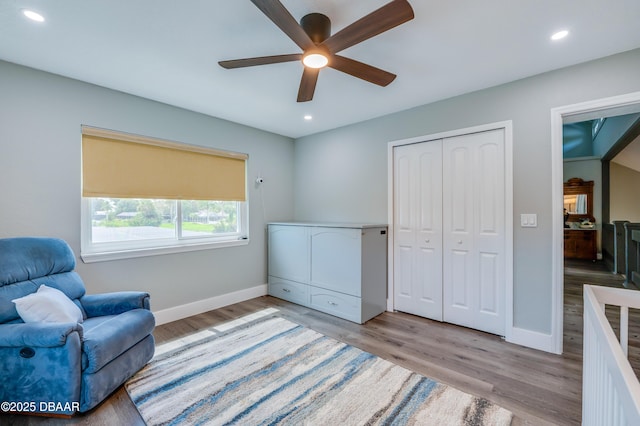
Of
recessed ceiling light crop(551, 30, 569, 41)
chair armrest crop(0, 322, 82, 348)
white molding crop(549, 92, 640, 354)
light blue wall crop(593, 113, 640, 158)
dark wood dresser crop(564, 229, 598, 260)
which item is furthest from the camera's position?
dark wood dresser crop(564, 229, 598, 260)

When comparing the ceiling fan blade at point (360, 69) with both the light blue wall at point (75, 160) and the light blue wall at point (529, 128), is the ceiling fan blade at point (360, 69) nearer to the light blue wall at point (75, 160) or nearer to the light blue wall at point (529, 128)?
the light blue wall at point (529, 128)

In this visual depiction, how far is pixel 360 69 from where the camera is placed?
1.90 m

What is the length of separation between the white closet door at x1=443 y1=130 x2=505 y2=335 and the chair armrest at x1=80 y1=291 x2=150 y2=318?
3.03 metres

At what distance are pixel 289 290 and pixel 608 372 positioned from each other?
10.8 ft

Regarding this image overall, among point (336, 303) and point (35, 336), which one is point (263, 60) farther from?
point (336, 303)

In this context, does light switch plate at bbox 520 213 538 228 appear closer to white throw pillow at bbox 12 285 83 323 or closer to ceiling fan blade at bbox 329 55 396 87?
A: ceiling fan blade at bbox 329 55 396 87

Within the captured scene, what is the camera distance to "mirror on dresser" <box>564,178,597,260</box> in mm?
6563

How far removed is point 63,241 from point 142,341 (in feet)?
→ 3.67

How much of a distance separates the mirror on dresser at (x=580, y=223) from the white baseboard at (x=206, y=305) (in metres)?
7.48

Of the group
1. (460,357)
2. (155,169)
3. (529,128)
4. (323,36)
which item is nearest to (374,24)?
(323,36)

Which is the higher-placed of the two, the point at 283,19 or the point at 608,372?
the point at 283,19

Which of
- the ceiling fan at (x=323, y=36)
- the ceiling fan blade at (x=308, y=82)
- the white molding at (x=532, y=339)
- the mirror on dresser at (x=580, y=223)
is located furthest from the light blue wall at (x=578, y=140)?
the ceiling fan blade at (x=308, y=82)

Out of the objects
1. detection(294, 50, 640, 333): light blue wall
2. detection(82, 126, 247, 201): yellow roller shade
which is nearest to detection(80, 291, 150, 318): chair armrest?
detection(82, 126, 247, 201): yellow roller shade

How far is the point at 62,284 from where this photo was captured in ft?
7.17
